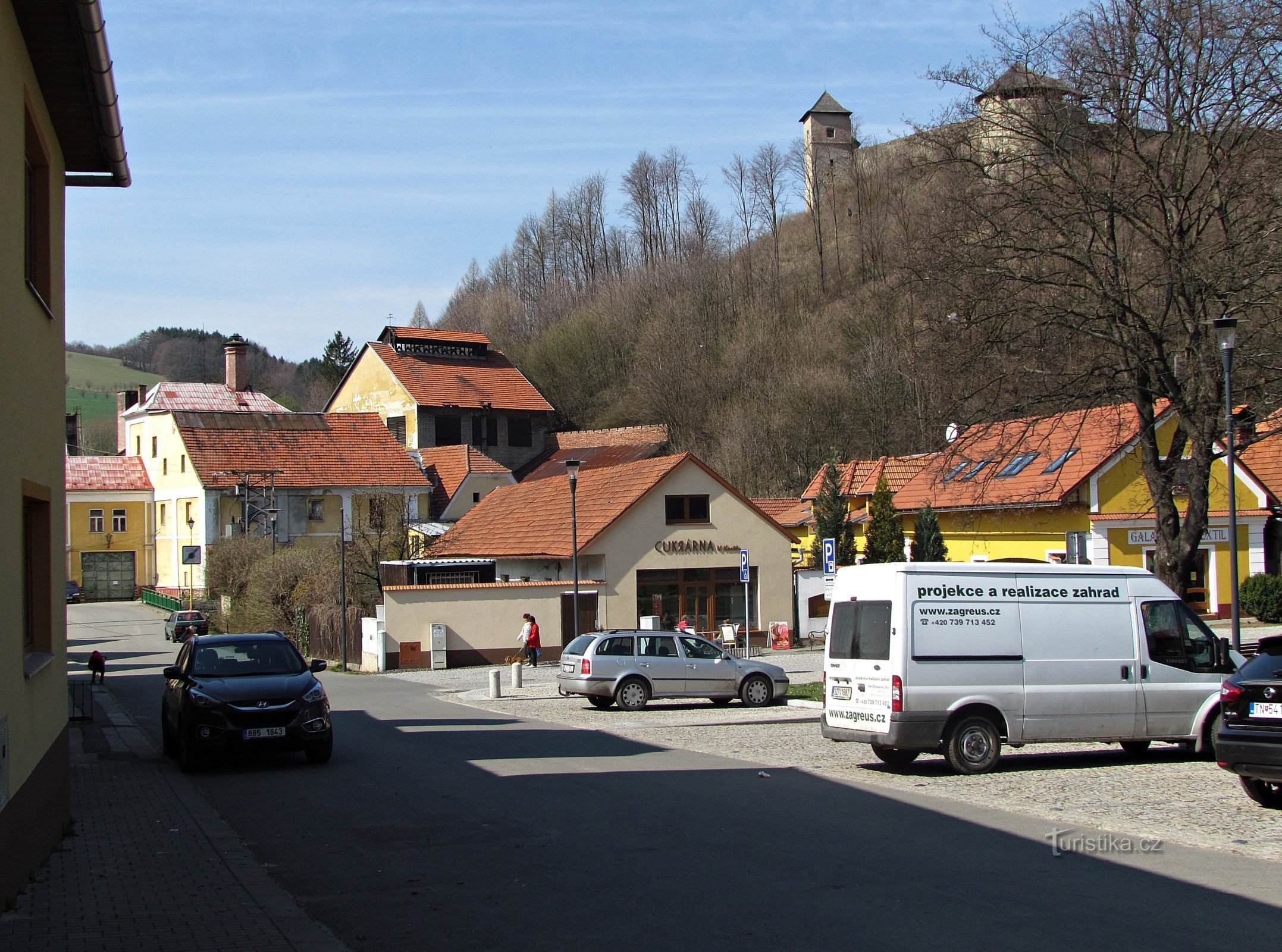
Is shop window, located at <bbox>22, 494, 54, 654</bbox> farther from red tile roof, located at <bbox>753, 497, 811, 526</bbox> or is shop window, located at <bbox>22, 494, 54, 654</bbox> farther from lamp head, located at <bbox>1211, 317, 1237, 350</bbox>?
red tile roof, located at <bbox>753, 497, 811, 526</bbox>

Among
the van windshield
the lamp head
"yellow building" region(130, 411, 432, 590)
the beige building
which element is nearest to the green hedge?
the beige building

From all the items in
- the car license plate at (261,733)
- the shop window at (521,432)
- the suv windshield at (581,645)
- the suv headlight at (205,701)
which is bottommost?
the car license plate at (261,733)

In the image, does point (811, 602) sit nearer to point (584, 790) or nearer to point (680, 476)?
point (680, 476)

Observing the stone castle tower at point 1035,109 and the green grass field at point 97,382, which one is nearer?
the stone castle tower at point 1035,109

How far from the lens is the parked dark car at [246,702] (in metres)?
14.5

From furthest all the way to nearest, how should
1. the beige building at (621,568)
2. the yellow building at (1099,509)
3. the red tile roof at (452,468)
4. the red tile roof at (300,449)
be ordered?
1. the red tile roof at (452,468)
2. the red tile roof at (300,449)
3. the beige building at (621,568)
4. the yellow building at (1099,509)

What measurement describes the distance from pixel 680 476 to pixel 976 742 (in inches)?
1027

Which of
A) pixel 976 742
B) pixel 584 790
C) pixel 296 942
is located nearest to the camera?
pixel 296 942

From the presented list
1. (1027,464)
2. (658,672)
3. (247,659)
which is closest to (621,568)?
(1027,464)

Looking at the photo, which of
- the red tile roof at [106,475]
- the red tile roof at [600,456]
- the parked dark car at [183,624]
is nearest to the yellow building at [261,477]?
the red tile roof at [106,475]

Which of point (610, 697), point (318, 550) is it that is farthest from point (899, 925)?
point (318, 550)

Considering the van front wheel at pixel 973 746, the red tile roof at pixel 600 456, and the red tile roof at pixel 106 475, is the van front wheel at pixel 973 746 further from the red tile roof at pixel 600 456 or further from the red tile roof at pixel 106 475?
the red tile roof at pixel 106 475

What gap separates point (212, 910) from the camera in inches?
305

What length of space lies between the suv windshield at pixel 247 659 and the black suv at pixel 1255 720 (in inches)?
430
